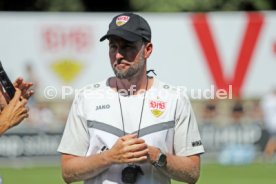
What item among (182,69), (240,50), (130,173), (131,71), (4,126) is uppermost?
(240,50)

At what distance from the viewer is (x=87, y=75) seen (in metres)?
24.8

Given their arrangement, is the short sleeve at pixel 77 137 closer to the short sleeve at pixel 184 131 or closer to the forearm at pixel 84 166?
the forearm at pixel 84 166

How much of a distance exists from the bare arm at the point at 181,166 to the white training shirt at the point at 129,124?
63 mm

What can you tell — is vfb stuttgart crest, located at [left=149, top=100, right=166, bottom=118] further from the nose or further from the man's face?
the nose

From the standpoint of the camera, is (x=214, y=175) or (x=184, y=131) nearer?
(x=184, y=131)

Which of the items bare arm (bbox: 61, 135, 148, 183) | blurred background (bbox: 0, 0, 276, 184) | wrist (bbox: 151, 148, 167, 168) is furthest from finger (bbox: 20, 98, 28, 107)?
blurred background (bbox: 0, 0, 276, 184)

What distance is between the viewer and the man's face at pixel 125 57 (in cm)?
534

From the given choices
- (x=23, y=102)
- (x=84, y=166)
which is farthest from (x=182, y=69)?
(x=84, y=166)

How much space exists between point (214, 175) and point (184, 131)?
13.4 meters

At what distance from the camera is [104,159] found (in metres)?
5.23

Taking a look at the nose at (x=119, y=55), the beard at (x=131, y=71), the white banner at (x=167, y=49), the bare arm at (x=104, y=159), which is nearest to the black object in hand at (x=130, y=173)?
the bare arm at (x=104, y=159)

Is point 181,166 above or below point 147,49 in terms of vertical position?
below

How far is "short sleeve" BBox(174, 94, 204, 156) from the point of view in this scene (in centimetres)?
550

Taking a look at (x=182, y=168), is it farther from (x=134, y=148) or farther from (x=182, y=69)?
(x=182, y=69)
